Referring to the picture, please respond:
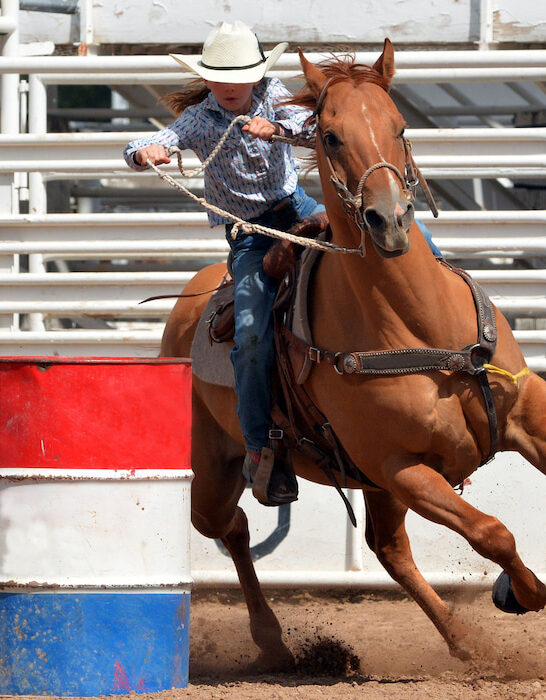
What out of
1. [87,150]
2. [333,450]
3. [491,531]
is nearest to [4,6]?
[87,150]

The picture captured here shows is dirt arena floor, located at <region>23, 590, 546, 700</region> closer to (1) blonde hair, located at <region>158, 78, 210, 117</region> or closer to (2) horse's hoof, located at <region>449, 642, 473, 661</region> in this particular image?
(2) horse's hoof, located at <region>449, 642, 473, 661</region>

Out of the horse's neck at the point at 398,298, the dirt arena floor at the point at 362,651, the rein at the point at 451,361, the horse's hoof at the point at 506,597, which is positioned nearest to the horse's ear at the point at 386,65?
the horse's neck at the point at 398,298

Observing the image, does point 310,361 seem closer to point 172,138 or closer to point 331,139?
point 331,139

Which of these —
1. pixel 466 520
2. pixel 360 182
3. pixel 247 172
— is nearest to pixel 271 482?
pixel 466 520

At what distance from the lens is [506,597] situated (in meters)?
3.95

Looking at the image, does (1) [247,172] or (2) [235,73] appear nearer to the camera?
(2) [235,73]

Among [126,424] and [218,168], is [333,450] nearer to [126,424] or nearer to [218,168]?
[126,424]

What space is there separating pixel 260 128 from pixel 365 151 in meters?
0.57

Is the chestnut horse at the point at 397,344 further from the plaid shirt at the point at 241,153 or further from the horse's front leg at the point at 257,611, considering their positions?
the horse's front leg at the point at 257,611

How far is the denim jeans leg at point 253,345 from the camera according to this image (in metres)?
4.37

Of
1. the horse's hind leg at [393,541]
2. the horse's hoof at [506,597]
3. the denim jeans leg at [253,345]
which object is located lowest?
the horse's hind leg at [393,541]

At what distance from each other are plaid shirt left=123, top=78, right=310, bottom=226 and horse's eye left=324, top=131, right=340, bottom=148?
64cm

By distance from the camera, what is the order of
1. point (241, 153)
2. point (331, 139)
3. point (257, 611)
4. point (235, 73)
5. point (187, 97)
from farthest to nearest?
point (257, 611)
point (187, 97)
point (241, 153)
point (235, 73)
point (331, 139)

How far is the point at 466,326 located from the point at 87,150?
3315 millimetres
